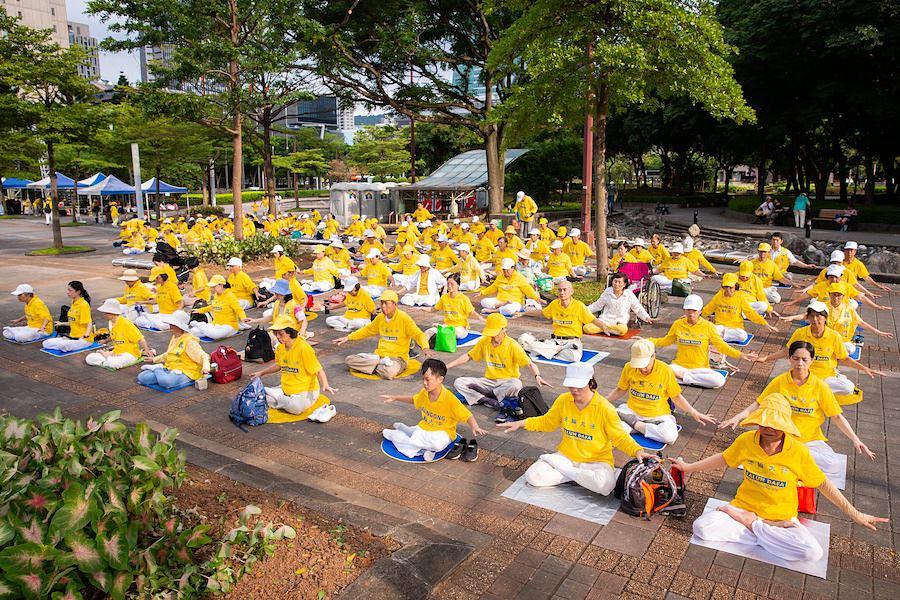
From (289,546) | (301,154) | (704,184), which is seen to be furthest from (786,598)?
(704,184)

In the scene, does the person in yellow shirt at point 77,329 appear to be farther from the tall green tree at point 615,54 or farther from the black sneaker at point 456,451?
the tall green tree at point 615,54

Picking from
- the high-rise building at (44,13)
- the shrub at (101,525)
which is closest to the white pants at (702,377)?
the shrub at (101,525)

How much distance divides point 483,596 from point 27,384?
30.3ft

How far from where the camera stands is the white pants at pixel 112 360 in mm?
11031

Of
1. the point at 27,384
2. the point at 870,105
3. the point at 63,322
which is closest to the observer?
the point at 27,384

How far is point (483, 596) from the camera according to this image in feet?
16.1

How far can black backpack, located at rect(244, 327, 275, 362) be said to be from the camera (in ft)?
38.0

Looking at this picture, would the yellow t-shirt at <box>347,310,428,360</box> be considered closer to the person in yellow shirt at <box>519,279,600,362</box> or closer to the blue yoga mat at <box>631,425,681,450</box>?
the person in yellow shirt at <box>519,279,600,362</box>

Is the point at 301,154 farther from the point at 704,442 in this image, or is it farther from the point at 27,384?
the point at 704,442

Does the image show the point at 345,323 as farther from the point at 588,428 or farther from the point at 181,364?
the point at 588,428

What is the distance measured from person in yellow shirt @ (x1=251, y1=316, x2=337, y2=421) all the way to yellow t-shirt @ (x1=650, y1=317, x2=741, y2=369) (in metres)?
4.74

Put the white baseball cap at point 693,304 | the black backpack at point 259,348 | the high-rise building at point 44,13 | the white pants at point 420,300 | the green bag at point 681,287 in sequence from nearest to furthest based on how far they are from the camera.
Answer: the white baseball cap at point 693,304
the black backpack at point 259,348
the white pants at point 420,300
the green bag at point 681,287
the high-rise building at point 44,13

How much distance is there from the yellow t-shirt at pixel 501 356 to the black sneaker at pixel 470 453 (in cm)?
166

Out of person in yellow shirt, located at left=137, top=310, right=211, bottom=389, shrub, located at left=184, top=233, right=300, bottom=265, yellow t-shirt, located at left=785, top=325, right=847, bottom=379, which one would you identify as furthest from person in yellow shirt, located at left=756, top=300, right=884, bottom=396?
shrub, located at left=184, top=233, right=300, bottom=265
